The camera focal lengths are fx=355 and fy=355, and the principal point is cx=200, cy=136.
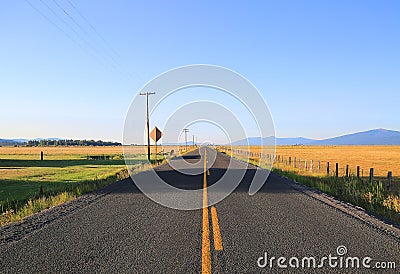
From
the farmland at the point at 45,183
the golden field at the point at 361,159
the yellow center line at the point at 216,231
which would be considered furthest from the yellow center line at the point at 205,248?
the golden field at the point at 361,159

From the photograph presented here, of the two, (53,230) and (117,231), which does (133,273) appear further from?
(53,230)

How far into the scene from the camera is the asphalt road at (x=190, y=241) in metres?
5.09

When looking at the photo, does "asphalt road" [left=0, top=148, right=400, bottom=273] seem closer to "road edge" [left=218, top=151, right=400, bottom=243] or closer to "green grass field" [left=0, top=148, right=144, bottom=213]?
"road edge" [left=218, top=151, right=400, bottom=243]

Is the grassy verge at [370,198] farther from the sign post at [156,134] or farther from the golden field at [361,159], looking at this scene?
the sign post at [156,134]

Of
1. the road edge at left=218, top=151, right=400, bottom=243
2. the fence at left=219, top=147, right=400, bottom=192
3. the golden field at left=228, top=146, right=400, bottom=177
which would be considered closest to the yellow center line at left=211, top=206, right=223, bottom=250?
the road edge at left=218, top=151, right=400, bottom=243

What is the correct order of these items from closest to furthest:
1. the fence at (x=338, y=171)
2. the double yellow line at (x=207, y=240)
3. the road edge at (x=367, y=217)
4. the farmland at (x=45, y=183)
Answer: the double yellow line at (x=207, y=240)
the road edge at (x=367, y=217)
the farmland at (x=45, y=183)
the fence at (x=338, y=171)

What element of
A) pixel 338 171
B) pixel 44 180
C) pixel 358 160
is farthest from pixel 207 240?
pixel 358 160

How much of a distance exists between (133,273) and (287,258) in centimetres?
230

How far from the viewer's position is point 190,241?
6254mm

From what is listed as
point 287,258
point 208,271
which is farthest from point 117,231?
point 287,258

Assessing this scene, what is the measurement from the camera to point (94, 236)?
6.72 meters

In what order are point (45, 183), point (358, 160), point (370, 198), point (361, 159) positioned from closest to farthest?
point (370, 198) → point (45, 183) → point (358, 160) → point (361, 159)

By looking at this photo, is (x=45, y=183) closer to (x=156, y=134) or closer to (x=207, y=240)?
(x=156, y=134)

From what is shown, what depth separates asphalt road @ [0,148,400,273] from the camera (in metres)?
5.09
